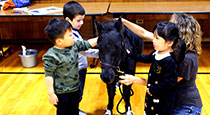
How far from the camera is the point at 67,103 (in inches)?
64.9

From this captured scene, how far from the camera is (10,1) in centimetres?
365

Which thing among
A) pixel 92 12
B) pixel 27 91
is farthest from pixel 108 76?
pixel 92 12

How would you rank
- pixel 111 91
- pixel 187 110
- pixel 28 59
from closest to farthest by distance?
pixel 187 110, pixel 111 91, pixel 28 59

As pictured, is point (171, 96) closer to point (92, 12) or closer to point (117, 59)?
point (117, 59)

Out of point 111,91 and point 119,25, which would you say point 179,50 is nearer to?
point 119,25

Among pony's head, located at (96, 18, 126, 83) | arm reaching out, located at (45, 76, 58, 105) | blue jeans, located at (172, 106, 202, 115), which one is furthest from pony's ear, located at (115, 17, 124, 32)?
blue jeans, located at (172, 106, 202, 115)

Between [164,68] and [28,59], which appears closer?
[164,68]

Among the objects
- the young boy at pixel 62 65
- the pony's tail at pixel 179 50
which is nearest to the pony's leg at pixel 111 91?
the young boy at pixel 62 65

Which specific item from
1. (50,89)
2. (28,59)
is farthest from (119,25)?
(28,59)

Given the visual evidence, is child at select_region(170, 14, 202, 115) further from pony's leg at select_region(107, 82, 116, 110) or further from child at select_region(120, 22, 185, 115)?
pony's leg at select_region(107, 82, 116, 110)

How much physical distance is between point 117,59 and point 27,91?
5.62 feet

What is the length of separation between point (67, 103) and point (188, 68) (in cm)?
92

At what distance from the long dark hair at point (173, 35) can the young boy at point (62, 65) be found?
22.4 inches

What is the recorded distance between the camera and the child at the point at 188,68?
4.76ft
